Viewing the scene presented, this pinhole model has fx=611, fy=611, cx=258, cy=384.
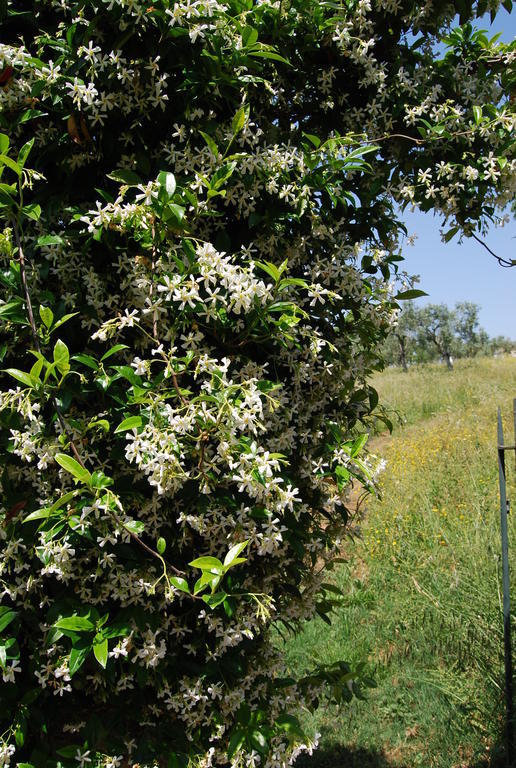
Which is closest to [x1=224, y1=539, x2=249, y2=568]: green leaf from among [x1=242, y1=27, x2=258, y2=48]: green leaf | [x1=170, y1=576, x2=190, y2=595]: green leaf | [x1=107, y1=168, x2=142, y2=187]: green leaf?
[x1=170, y1=576, x2=190, y2=595]: green leaf

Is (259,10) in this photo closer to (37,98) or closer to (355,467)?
(37,98)

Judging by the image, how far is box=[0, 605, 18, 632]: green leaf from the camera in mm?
1600

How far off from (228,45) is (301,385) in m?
1.01

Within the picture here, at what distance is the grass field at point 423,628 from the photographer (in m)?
3.53

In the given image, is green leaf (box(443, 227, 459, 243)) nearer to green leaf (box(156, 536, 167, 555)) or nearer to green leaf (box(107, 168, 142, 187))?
green leaf (box(107, 168, 142, 187))

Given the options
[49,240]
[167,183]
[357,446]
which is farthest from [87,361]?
[357,446]

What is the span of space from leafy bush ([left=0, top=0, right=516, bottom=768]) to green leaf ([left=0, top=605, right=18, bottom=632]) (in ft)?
0.05

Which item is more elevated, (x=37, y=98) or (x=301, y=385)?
(x=37, y=98)

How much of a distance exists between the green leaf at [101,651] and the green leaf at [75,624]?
44 millimetres

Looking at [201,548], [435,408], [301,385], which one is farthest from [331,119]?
[435,408]

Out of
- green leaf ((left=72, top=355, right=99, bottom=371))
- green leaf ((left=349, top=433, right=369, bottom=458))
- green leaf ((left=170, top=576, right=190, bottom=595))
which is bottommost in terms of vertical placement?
green leaf ((left=170, top=576, right=190, bottom=595))

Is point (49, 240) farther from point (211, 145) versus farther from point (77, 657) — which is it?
point (77, 657)

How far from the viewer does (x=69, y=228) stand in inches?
69.6

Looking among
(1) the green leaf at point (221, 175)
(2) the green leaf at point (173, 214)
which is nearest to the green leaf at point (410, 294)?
(1) the green leaf at point (221, 175)
